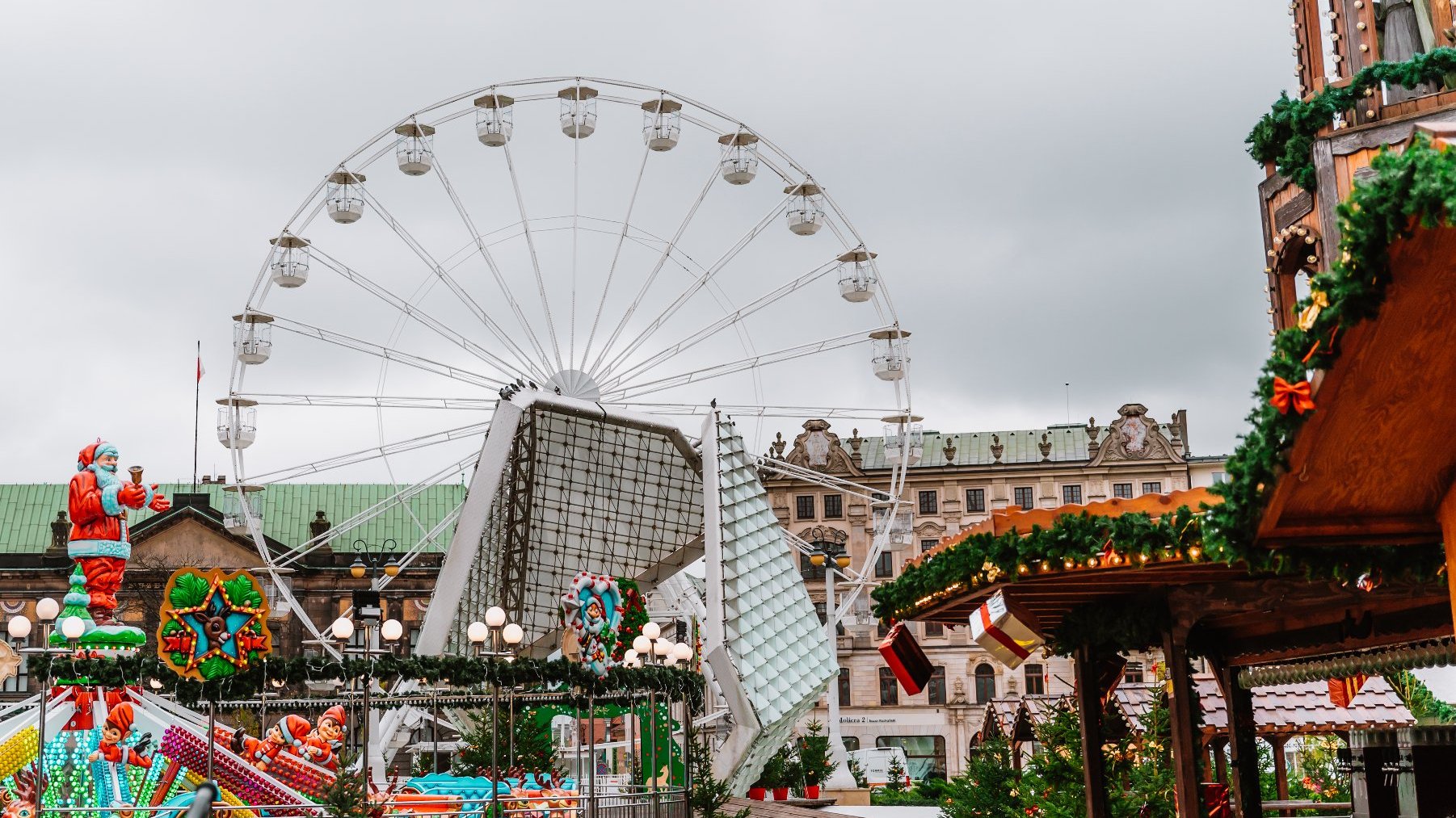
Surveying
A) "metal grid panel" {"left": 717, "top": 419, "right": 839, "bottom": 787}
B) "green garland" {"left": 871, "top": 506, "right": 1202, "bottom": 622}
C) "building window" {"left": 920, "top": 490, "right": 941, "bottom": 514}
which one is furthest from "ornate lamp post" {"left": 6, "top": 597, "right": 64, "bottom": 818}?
"building window" {"left": 920, "top": 490, "right": 941, "bottom": 514}

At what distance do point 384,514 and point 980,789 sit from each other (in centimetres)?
4840

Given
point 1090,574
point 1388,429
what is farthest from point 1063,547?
point 1388,429

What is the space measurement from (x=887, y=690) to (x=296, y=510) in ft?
93.0

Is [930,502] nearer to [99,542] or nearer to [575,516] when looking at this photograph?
[575,516]

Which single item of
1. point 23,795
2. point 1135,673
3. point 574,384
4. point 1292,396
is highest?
point 574,384

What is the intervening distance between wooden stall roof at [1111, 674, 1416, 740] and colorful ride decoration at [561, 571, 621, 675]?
7.97m

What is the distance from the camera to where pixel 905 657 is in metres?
13.7

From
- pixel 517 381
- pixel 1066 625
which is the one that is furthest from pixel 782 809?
pixel 1066 625

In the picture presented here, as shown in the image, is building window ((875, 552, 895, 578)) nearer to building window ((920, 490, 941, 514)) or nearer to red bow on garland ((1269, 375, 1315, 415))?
building window ((920, 490, 941, 514))

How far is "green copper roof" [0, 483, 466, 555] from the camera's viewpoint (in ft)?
208

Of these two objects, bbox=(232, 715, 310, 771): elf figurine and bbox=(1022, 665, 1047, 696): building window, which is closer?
bbox=(232, 715, 310, 771): elf figurine

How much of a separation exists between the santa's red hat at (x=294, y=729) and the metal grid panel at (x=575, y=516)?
13241 mm

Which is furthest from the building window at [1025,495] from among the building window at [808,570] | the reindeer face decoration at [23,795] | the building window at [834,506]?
the reindeer face decoration at [23,795]

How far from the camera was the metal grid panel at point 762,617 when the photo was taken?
31.5 m
